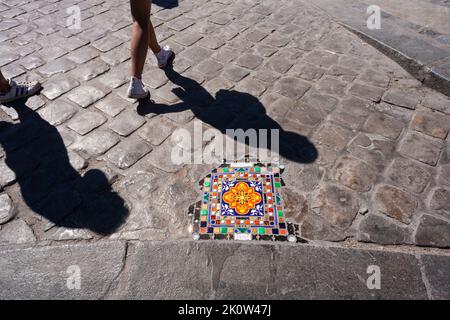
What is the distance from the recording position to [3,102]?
355 cm

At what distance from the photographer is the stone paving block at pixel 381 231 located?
7.47ft

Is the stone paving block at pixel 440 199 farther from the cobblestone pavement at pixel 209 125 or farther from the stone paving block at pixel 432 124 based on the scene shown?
the stone paving block at pixel 432 124

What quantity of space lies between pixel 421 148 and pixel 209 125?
6.68ft

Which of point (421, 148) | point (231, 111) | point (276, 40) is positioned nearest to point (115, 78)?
point (231, 111)

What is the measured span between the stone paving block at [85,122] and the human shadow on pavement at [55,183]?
18cm

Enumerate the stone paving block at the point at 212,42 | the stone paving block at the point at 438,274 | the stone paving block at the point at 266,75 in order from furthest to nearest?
the stone paving block at the point at 212,42 → the stone paving block at the point at 266,75 → the stone paving block at the point at 438,274

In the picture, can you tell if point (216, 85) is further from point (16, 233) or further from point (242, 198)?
point (16, 233)

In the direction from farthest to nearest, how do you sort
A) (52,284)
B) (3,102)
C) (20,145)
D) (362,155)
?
(3,102)
(20,145)
(362,155)
(52,284)

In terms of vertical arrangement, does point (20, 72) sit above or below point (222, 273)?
above

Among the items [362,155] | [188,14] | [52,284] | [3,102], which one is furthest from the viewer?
[188,14]

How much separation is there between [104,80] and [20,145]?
1251 mm

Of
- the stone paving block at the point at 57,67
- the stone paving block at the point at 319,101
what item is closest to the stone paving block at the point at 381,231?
the stone paving block at the point at 319,101

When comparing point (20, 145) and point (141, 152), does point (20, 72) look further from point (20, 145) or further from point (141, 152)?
point (141, 152)

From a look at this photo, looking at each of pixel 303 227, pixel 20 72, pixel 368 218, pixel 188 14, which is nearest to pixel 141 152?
pixel 303 227
